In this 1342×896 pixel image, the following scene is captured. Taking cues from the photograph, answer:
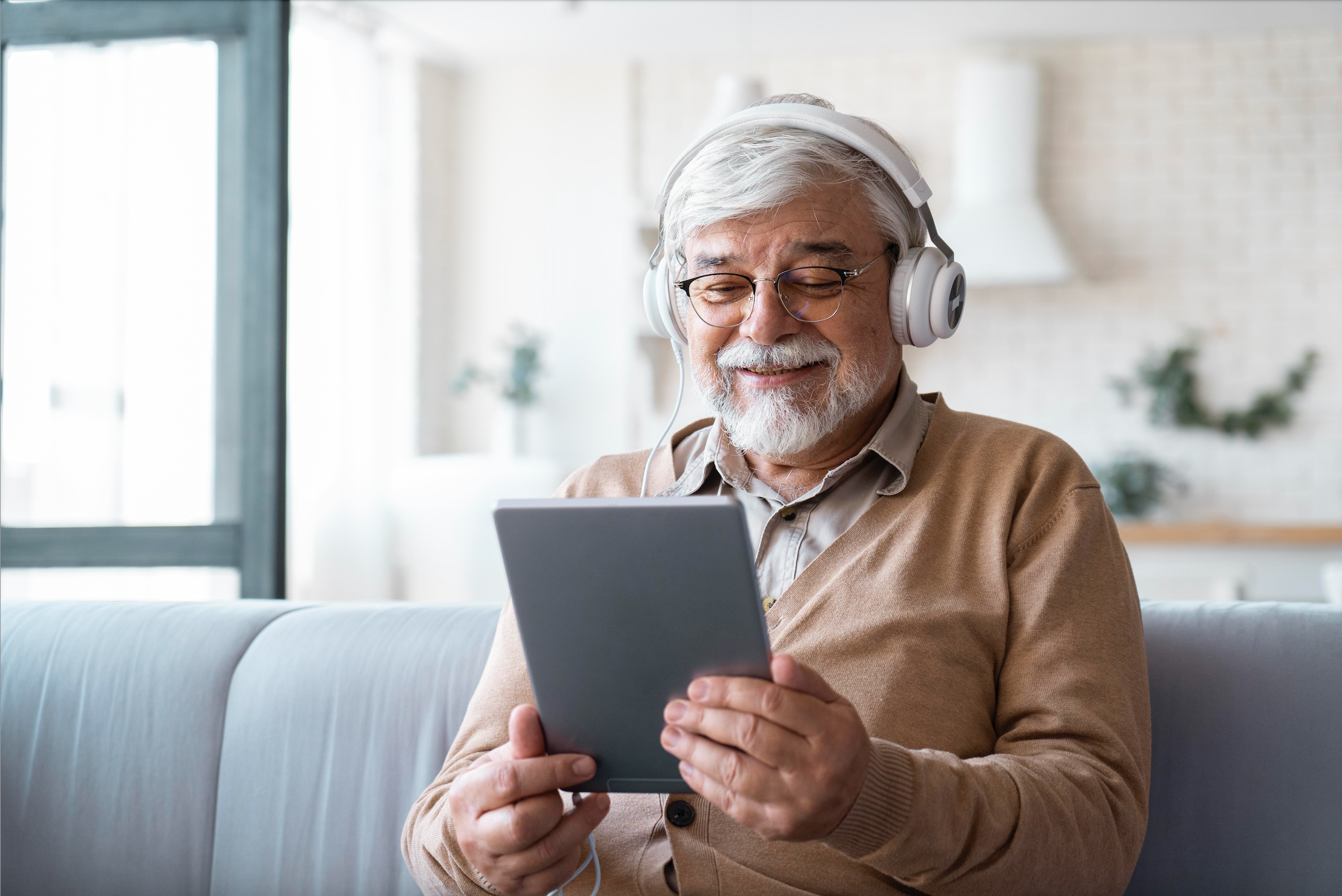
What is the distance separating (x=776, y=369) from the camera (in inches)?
53.7

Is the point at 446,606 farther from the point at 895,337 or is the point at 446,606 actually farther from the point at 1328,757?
the point at 1328,757

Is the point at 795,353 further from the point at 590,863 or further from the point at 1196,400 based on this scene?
the point at 1196,400

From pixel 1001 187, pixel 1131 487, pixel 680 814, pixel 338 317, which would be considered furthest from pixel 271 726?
pixel 1001 187

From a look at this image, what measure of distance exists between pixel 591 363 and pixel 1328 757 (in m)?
4.49

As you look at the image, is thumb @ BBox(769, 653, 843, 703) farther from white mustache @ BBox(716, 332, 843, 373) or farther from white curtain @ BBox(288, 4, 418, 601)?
white curtain @ BBox(288, 4, 418, 601)

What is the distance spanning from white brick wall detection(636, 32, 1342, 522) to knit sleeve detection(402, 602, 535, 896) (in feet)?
13.5

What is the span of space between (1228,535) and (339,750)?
374 cm

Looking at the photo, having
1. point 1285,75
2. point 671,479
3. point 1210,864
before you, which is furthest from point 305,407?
point 1285,75

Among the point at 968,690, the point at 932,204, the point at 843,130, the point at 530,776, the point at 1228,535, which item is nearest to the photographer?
the point at 530,776

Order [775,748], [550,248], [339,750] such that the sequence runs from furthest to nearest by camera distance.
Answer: [550,248] < [339,750] < [775,748]

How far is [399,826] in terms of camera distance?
1.59 meters

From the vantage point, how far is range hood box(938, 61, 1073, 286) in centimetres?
484

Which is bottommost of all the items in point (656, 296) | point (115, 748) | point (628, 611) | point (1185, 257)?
point (115, 748)

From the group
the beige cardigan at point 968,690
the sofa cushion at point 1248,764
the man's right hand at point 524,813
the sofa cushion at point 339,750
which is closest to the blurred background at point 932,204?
the sofa cushion at point 339,750
